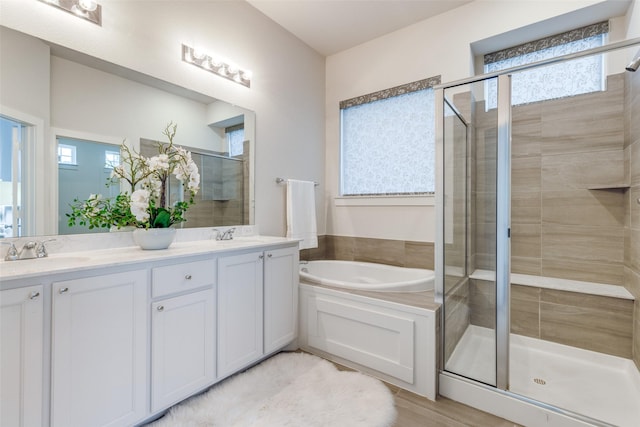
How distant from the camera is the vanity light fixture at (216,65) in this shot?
198 cm

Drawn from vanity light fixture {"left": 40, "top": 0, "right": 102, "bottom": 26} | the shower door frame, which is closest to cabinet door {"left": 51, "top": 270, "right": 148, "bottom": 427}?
vanity light fixture {"left": 40, "top": 0, "right": 102, "bottom": 26}

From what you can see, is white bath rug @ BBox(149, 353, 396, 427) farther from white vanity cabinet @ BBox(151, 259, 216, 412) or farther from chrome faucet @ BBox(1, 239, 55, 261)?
chrome faucet @ BBox(1, 239, 55, 261)

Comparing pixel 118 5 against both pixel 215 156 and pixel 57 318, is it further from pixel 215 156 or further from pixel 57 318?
pixel 57 318

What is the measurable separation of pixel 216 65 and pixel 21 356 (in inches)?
78.5

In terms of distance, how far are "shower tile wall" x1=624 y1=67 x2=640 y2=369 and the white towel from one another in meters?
2.29

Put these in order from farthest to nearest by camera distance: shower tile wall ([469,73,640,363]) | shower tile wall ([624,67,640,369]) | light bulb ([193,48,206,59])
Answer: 1. light bulb ([193,48,206,59])
2. shower tile wall ([469,73,640,363])
3. shower tile wall ([624,67,640,369])

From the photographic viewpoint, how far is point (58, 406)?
3.52 feet

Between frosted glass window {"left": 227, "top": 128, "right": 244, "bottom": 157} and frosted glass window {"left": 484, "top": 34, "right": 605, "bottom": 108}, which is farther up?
frosted glass window {"left": 484, "top": 34, "right": 605, "bottom": 108}

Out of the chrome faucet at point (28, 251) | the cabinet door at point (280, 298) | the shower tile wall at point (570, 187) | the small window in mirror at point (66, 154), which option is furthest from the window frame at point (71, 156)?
the shower tile wall at point (570, 187)

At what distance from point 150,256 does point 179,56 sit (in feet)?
4.66

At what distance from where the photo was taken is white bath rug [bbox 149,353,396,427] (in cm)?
143

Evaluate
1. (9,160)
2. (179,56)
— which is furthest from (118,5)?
(9,160)

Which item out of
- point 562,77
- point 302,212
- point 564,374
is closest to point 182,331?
point 302,212

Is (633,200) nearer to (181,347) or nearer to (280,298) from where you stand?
(280,298)
